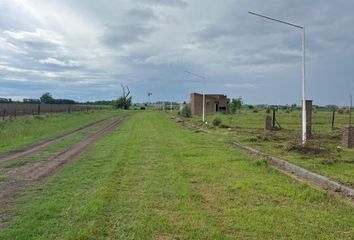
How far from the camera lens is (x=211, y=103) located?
8538cm

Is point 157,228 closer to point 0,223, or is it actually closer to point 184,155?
point 0,223

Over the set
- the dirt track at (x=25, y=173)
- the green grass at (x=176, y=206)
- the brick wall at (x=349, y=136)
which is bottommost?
the dirt track at (x=25, y=173)

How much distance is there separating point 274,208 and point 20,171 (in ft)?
25.6

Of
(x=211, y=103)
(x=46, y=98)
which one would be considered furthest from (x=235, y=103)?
(x=46, y=98)

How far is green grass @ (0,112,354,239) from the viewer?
635 cm

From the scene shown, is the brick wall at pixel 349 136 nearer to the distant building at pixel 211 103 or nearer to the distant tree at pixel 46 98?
the distant building at pixel 211 103

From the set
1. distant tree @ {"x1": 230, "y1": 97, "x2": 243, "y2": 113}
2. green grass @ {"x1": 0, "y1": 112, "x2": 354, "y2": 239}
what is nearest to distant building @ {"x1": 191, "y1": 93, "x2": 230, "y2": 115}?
distant tree @ {"x1": 230, "y1": 97, "x2": 243, "y2": 113}

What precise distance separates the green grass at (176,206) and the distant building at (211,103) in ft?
209

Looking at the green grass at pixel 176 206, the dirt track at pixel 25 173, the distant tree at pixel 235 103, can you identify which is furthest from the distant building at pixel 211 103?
the green grass at pixel 176 206

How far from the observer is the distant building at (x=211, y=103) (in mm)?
76688

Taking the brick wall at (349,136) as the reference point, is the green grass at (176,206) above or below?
below

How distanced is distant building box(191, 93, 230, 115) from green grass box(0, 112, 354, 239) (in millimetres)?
63599

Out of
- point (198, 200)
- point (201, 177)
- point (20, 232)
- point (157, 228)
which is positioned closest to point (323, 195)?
point (198, 200)

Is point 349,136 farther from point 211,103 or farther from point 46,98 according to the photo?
point 46,98
